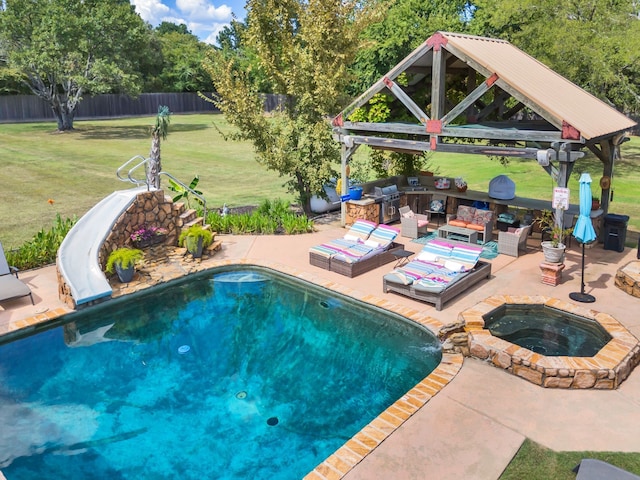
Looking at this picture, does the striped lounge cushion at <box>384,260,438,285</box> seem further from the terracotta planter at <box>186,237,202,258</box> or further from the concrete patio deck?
the terracotta planter at <box>186,237,202,258</box>

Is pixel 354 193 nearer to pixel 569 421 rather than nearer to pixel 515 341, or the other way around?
pixel 515 341

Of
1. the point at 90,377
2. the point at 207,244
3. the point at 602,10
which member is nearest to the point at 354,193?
the point at 207,244

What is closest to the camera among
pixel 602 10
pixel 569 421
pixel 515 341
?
pixel 569 421

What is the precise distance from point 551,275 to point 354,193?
21.1 ft

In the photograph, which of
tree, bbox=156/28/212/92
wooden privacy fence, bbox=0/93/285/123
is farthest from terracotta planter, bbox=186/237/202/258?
tree, bbox=156/28/212/92

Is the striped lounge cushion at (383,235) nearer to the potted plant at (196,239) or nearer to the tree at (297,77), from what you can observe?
the tree at (297,77)

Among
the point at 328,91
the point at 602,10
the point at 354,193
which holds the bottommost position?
the point at 354,193

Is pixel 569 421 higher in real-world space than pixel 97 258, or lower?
lower

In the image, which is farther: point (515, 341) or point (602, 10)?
point (602, 10)

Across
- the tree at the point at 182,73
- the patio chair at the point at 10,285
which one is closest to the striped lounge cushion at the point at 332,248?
the patio chair at the point at 10,285

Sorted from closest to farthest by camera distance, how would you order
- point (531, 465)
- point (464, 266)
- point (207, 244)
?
point (531, 465)
point (464, 266)
point (207, 244)

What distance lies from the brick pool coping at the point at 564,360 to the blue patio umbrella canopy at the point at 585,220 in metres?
1.71

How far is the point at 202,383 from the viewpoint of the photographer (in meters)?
8.38

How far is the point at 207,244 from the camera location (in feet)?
44.6
